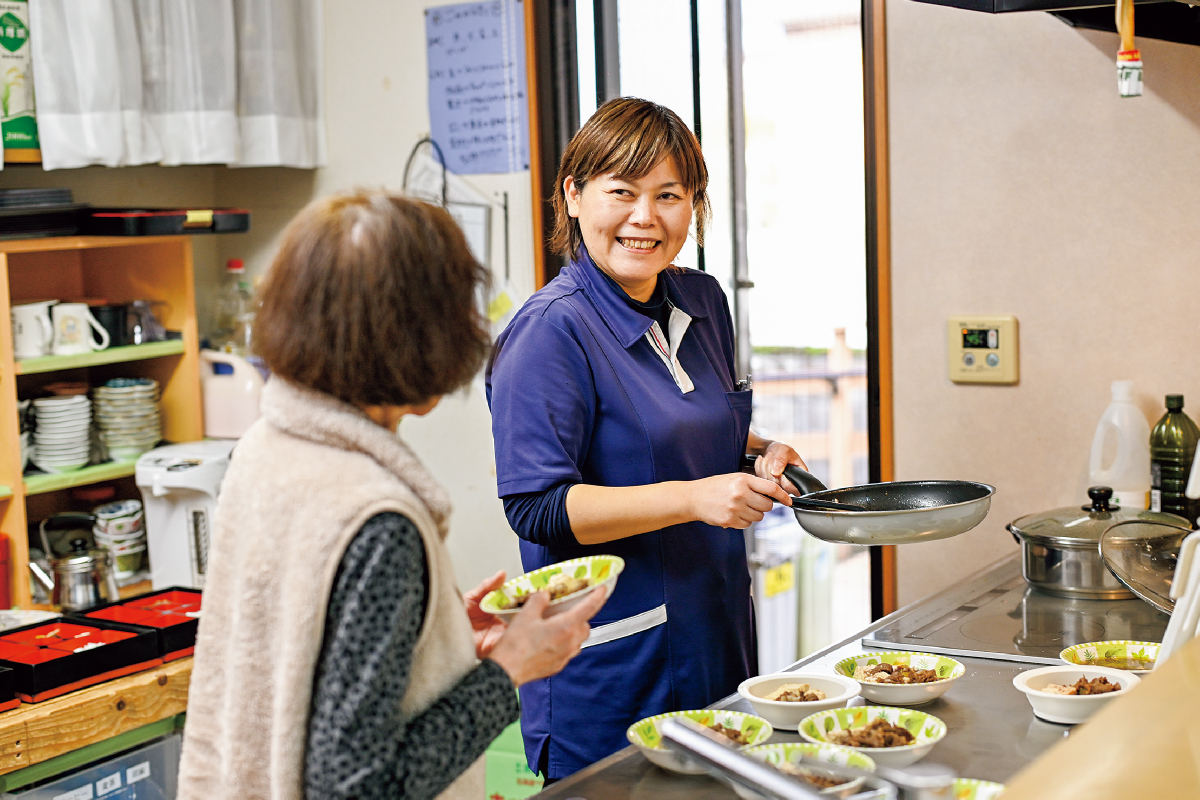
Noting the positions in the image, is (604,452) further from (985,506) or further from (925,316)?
(925,316)

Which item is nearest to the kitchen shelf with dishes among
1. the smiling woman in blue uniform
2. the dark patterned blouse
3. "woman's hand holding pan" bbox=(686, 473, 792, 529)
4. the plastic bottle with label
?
the plastic bottle with label

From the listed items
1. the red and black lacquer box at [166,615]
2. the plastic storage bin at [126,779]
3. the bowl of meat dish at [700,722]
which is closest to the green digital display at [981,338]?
the bowl of meat dish at [700,722]

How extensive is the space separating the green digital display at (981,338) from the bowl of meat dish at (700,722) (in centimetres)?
128

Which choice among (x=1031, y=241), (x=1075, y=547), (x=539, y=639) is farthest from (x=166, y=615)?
(x=1031, y=241)

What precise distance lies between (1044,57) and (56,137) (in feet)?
7.06

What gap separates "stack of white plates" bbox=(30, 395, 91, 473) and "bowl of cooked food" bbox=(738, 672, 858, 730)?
6.59 feet

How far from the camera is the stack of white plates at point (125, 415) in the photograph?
2922 millimetres

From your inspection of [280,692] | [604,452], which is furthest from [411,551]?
[604,452]

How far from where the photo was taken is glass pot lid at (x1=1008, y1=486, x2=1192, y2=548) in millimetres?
1869

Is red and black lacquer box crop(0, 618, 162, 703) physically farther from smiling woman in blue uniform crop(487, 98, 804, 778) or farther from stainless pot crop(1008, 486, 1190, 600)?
stainless pot crop(1008, 486, 1190, 600)

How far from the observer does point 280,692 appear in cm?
92

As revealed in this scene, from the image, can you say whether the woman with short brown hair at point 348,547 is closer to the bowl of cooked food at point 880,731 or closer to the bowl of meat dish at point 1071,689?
the bowl of cooked food at point 880,731

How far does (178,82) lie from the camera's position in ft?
9.66

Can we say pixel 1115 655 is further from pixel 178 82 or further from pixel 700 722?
pixel 178 82
